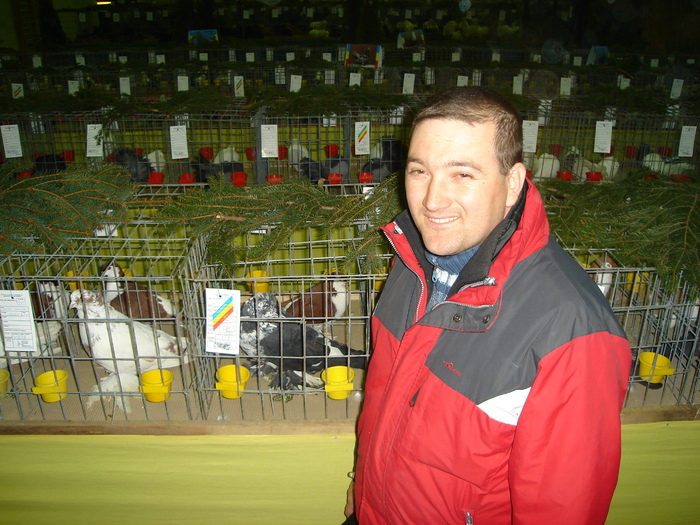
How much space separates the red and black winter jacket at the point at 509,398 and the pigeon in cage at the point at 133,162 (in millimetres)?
3530

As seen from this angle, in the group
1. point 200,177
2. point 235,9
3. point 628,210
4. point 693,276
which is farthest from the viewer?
point 235,9

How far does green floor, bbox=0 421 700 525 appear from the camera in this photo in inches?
68.2

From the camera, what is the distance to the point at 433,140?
3.31 ft

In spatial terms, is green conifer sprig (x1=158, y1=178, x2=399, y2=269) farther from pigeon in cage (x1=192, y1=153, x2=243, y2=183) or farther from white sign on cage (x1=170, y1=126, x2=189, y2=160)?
pigeon in cage (x1=192, y1=153, x2=243, y2=183)

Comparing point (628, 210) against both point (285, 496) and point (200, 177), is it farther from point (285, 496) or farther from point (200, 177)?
point (200, 177)

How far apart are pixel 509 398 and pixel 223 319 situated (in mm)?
958

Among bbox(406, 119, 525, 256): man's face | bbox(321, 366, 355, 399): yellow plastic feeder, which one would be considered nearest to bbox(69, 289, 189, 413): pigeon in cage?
bbox(321, 366, 355, 399): yellow plastic feeder

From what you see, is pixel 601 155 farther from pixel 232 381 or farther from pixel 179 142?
pixel 232 381

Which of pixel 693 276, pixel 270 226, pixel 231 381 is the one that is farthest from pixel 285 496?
pixel 693 276

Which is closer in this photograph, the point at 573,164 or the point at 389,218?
the point at 389,218

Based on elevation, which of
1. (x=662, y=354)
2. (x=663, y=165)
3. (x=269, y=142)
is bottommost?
(x=662, y=354)

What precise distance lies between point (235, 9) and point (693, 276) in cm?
1096

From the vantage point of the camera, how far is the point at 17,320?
1.61 m

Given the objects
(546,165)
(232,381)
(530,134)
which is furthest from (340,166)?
(232,381)
